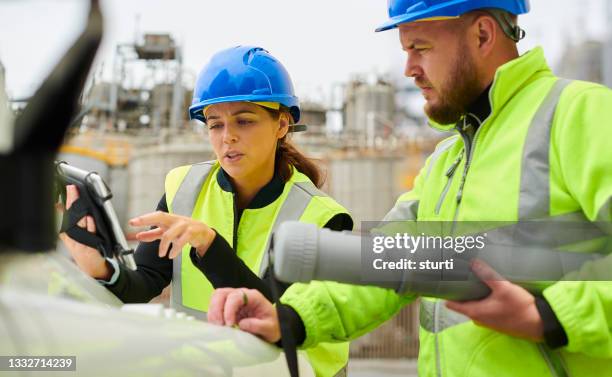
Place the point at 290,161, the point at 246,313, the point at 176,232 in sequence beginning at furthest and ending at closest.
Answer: the point at 290,161, the point at 176,232, the point at 246,313

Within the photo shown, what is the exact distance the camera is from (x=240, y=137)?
6.07ft

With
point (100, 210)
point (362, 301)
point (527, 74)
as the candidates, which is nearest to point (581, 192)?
point (527, 74)

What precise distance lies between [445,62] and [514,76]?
0.46 feet

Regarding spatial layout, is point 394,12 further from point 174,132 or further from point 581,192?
point 174,132

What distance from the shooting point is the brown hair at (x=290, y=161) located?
6.48ft

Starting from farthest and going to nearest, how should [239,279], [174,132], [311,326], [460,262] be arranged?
[174,132], [239,279], [311,326], [460,262]

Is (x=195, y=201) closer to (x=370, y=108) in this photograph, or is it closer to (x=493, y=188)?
(x=493, y=188)

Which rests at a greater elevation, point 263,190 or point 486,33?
point 486,33

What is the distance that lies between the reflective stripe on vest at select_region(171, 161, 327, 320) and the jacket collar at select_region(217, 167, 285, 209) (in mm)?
34

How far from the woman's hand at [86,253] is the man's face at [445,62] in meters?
0.80

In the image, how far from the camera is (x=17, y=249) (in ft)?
2.03

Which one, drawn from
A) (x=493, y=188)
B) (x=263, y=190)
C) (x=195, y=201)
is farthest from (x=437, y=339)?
(x=195, y=201)

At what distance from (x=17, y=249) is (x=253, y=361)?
0.50 meters

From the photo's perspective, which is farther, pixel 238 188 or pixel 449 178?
pixel 238 188
